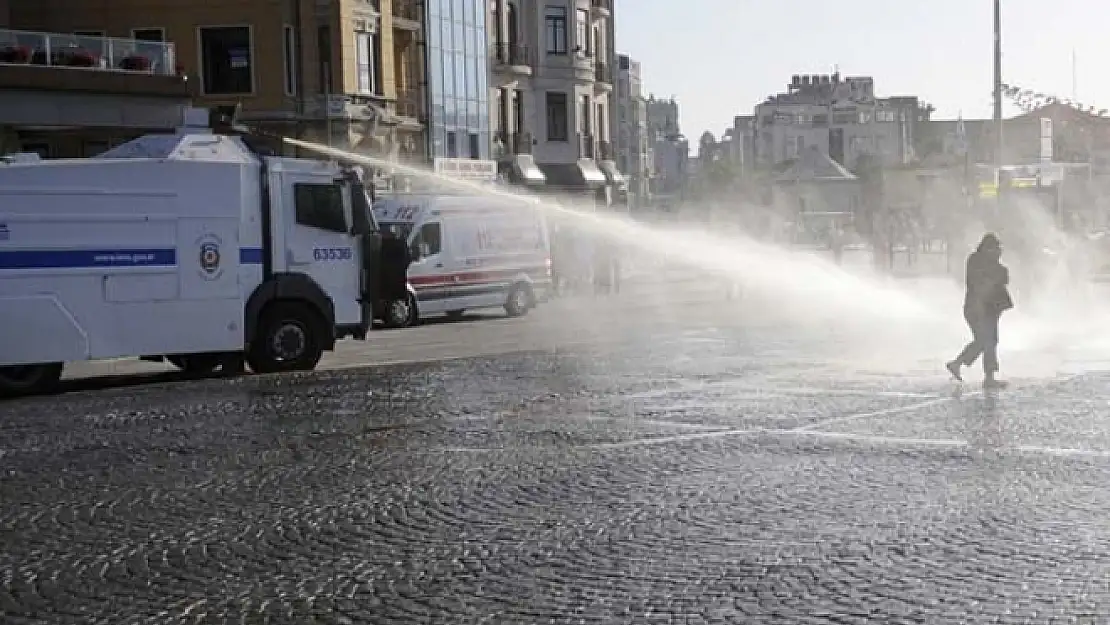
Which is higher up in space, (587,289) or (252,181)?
(252,181)

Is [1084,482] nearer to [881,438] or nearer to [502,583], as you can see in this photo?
[881,438]

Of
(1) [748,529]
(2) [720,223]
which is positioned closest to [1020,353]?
(1) [748,529]

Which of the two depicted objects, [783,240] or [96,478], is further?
[783,240]

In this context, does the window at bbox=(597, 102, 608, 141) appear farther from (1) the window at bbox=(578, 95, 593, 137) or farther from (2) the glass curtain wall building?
(2) the glass curtain wall building

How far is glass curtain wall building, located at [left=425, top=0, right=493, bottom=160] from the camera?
52.3 metres

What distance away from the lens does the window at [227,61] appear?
43312 millimetres

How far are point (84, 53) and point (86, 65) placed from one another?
275 millimetres

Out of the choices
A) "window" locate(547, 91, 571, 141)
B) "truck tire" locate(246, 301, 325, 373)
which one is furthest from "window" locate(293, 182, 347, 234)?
"window" locate(547, 91, 571, 141)

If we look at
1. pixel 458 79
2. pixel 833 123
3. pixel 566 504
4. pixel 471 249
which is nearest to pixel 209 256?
pixel 566 504

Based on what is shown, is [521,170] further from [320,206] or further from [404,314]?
[320,206]

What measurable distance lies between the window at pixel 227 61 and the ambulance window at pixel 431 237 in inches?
494

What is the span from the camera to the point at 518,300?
116 ft

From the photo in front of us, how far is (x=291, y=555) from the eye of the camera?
8.86 metres

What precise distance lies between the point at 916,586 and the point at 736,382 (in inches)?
414
